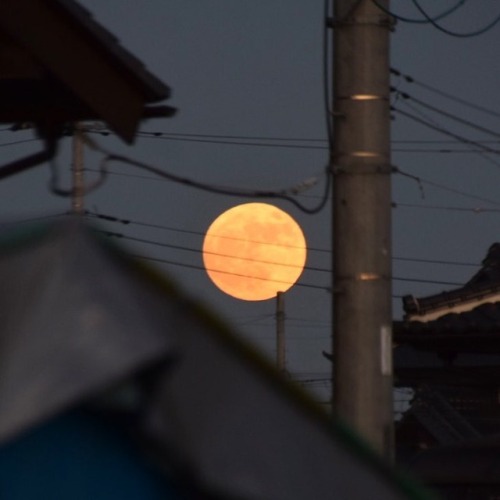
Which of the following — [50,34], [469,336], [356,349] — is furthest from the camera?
[469,336]

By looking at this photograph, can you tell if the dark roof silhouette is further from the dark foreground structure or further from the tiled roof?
the tiled roof

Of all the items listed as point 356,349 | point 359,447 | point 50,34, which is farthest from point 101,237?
point 356,349

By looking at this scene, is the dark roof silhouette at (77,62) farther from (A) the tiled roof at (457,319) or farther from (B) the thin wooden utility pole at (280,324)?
(B) the thin wooden utility pole at (280,324)

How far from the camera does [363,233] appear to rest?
7125 millimetres

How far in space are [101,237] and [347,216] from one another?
5178mm

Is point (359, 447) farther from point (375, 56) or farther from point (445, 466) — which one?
point (445, 466)

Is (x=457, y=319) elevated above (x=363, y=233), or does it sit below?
below

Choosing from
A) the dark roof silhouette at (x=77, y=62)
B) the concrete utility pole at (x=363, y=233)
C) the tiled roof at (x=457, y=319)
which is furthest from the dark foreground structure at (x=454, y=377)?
the dark roof silhouette at (x=77, y=62)

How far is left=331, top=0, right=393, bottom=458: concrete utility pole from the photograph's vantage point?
23.3 ft

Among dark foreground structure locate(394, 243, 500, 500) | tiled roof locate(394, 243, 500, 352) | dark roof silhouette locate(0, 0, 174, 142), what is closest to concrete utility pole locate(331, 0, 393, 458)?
dark roof silhouette locate(0, 0, 174, 142)

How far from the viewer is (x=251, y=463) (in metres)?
1.95

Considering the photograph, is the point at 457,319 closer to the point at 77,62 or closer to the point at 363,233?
the point at 363,233

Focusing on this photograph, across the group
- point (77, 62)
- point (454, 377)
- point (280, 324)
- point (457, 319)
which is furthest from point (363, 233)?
point (280, 324)

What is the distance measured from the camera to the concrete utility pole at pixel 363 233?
7102mm
